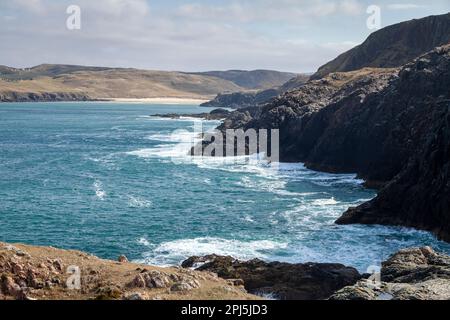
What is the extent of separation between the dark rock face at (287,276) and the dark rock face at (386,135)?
16966mm

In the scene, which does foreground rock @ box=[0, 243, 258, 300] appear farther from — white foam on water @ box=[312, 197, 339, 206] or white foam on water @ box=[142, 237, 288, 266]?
white foam on water @ box=[312, 197, 339, 206]

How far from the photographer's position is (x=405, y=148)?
238 ft

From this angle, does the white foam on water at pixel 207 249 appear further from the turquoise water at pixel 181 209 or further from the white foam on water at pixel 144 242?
the white foam on water at pixel 144 242

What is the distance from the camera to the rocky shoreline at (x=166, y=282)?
90.0 feet

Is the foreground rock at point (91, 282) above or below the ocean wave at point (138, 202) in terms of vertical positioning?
above

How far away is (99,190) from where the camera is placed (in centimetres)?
7331

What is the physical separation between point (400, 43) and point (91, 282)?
462ft

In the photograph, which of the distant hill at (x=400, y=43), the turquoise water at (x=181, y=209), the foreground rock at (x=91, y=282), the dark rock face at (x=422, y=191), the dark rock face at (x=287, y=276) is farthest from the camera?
the distant hill at (x=400, y=43)

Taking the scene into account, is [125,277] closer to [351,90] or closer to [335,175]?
[335,175]

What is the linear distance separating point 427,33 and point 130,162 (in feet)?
312

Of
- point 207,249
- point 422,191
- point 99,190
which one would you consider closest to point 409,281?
point 207,249
